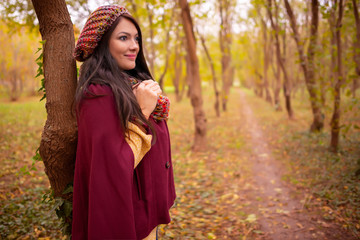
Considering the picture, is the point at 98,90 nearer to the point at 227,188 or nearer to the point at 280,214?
the point at 280,214

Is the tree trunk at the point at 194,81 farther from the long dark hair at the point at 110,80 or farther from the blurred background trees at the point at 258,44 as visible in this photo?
the long dark hair at the point at 110,80

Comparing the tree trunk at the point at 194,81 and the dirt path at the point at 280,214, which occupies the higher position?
the tree trunk at the point at 194,81

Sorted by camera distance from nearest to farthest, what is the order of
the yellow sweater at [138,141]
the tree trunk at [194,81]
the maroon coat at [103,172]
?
the maroon coat at [103,172], the yellow sweater at [138,141], the tree trunk at [194,81]

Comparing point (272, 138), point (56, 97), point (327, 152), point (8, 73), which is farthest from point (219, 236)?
point (8, 73)

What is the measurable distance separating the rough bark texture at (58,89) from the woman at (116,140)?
24 cm

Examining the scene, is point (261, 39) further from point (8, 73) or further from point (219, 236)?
point (8, 73)

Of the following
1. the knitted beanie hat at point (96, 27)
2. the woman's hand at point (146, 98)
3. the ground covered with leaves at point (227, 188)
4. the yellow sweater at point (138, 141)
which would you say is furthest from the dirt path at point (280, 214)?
the knitted beanie hat at point (96, 27)

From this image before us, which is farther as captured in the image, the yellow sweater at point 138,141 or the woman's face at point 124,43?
the woman's face at point 124,43

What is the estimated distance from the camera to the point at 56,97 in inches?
68.7

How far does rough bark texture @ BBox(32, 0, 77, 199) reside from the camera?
5.75 ft

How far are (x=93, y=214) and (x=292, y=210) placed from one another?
3988 mm

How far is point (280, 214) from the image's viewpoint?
414cm

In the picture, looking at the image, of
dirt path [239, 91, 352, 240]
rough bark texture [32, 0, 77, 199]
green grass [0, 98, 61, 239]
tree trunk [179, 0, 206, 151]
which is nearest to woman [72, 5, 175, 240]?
rough bark texture [32, 0, 77, 199]

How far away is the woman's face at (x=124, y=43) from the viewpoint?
164 cm
